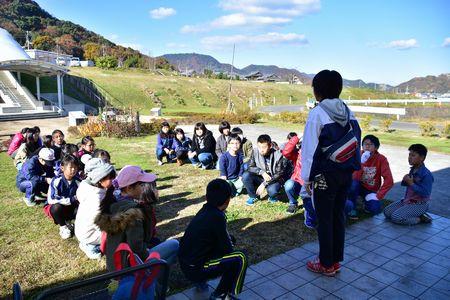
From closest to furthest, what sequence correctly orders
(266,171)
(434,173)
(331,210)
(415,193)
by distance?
1. (331,210)
2. (415,193)
3. (266,171)
4. (434,173)

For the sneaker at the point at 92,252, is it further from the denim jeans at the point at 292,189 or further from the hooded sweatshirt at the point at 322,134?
the denim jeans at the point at 292,189

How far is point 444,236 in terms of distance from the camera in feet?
15.2

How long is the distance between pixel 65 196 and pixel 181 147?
4632 millimetres

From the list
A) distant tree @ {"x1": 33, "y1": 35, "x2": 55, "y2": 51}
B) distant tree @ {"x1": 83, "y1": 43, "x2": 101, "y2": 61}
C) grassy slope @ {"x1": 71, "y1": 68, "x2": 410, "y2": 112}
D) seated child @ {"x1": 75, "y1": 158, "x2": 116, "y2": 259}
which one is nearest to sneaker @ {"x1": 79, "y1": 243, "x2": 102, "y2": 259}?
seated child @ {"x1": 75, "y1": 158, "x2": 116, "y2": 259}

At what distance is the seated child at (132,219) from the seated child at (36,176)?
2.92 metres

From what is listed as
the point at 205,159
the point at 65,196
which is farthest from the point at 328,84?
the point at 205,159

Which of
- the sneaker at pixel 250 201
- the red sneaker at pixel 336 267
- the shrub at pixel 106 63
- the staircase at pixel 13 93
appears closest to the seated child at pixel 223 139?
the sneaker at pixel 250 201

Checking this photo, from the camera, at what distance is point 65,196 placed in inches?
187

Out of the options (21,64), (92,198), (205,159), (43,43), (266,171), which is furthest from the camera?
(43,43)

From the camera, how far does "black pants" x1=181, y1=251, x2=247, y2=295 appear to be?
112 inches

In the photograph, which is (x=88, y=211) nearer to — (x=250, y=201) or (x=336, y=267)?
(x=336, y=267)

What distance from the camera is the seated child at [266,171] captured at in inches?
226

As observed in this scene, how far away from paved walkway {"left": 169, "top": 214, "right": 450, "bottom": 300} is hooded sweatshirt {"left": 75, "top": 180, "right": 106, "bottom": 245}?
1.33 m

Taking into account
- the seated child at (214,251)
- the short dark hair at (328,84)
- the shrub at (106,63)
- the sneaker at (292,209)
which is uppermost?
the shrub at (106,63)
